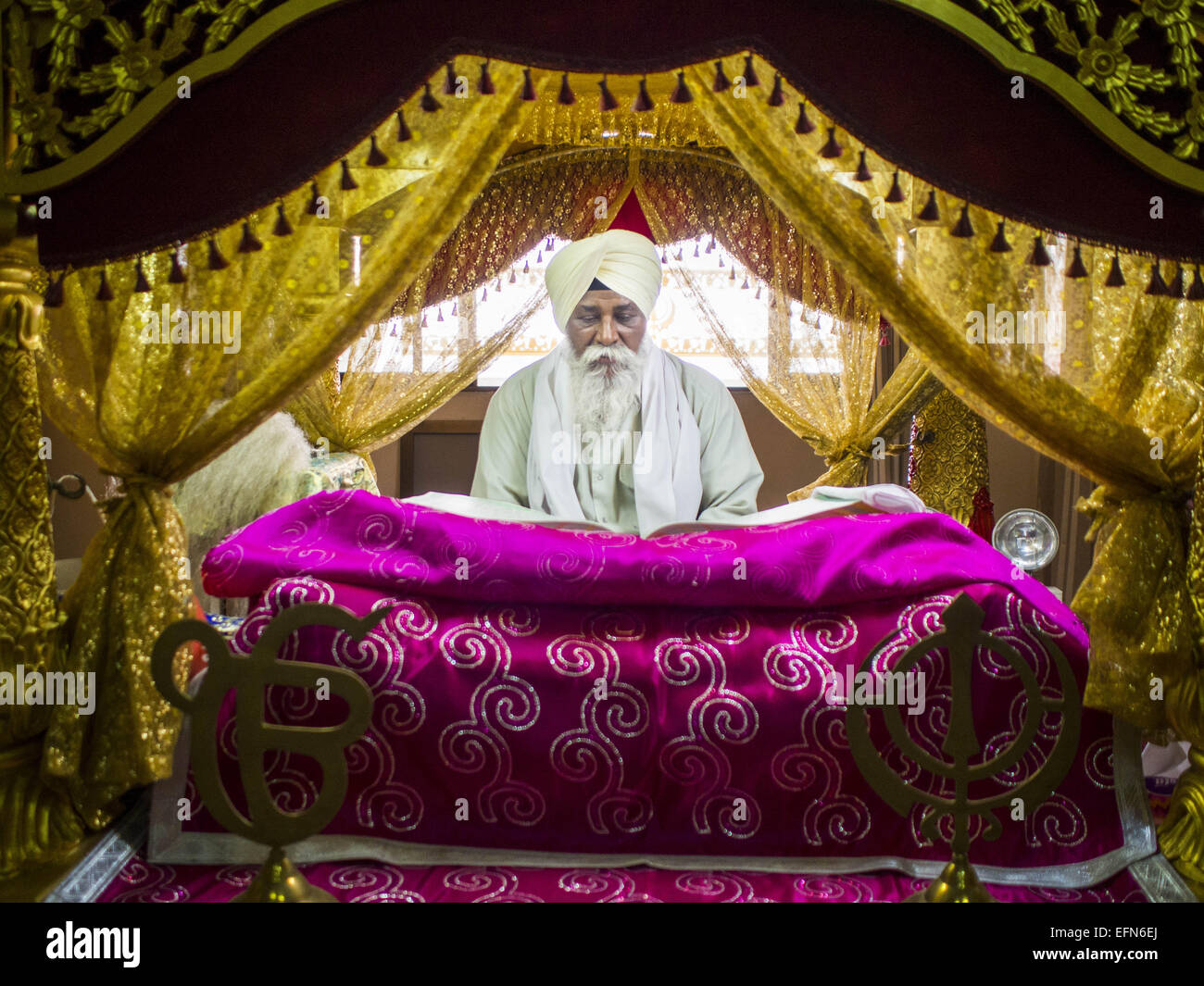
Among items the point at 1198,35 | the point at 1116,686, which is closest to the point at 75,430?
the point at 1116,686

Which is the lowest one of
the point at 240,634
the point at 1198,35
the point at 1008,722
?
the point at 1008,722

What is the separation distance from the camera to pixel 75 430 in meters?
2.28

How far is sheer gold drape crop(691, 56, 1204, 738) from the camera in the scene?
7.27ft

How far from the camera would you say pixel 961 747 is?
1.76m

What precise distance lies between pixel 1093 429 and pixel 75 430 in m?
2.25

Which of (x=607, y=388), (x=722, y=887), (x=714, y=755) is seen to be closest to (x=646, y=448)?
(x=607, y=388)

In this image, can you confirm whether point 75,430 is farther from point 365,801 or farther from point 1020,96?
point 1020,96

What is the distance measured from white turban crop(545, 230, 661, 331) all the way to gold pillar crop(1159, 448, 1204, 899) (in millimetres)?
1960

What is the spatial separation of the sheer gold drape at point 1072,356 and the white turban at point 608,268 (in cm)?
128

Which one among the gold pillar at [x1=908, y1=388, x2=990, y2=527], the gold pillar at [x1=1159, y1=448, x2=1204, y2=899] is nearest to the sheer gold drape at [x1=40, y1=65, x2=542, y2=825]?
the gold pillar at [x1=1159, y1=448, x2=1204, y2=899]

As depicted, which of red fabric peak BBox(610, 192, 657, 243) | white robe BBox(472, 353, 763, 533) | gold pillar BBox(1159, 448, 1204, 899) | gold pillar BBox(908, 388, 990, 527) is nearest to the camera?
gold pillar BBox(1159, 448, 1204, 899)

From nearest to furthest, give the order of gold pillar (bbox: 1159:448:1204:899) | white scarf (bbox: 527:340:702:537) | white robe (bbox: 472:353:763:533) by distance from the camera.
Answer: gold pillar (bbox: 1159:448:1204:899) → white scarf (bbox: 527:340:702:537) → white robe (bbox: 472:353:763:533)

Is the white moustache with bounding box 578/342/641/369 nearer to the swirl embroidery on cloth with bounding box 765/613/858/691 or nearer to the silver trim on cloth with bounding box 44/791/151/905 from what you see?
the swirl embroidery on cloth with bounding box 765/613/858/691

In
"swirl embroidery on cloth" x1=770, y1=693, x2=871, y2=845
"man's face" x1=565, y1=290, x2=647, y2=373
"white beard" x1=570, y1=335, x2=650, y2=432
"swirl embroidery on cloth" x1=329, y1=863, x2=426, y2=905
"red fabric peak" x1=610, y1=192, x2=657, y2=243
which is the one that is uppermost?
"red fabric peak" x1=610, y1=192, x2=657, y2=243
